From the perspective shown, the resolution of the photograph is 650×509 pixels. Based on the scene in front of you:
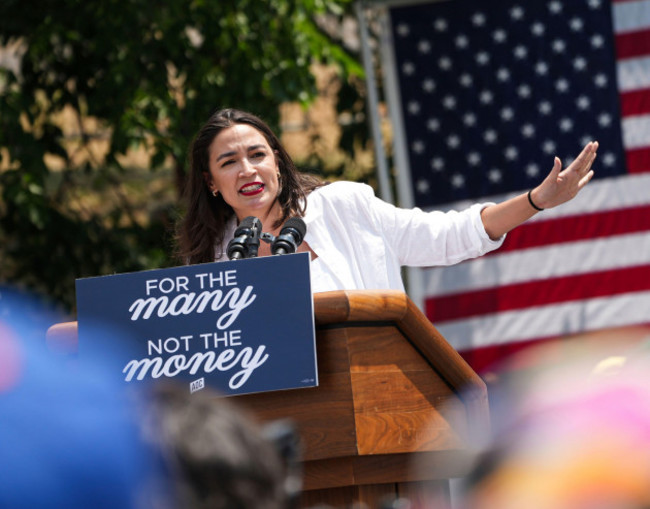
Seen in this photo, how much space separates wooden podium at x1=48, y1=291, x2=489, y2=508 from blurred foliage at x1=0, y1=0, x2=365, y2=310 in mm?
4279

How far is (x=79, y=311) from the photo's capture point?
8.08 ft

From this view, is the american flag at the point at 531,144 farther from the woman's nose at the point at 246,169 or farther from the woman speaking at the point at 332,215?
the woman's nose at the point at 246,169

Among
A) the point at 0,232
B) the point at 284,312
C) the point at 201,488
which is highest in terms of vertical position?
the point at 0,232

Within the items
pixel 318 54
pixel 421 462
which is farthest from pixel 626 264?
pixel 421 462

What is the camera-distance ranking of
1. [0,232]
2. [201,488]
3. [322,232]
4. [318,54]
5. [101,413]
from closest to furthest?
[201,488] → [101,413] → [322,232] → [318,54] → [0,232]

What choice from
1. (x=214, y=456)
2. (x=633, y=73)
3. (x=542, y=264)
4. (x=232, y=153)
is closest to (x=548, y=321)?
(x=542, y=264)

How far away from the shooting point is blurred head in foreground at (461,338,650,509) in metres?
0.97

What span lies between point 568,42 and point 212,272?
4570 millimetres

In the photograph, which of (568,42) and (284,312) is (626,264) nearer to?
(568,42)

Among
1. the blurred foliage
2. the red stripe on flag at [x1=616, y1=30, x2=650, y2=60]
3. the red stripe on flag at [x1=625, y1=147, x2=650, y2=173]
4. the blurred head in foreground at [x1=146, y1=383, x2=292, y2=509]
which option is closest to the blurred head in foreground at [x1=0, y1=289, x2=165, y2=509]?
the blurred head in foreground at [x1=146, y1=383, x2=292, y2=509]

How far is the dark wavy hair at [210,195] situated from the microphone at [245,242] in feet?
1.74

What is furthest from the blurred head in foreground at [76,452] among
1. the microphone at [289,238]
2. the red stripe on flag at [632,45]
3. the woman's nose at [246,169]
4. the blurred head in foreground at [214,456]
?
the red stripe on flag at [632,45]

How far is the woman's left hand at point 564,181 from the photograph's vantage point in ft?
9.46

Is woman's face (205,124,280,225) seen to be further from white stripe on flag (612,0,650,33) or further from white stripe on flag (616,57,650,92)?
white stripe on flag (612,0,650,33)
